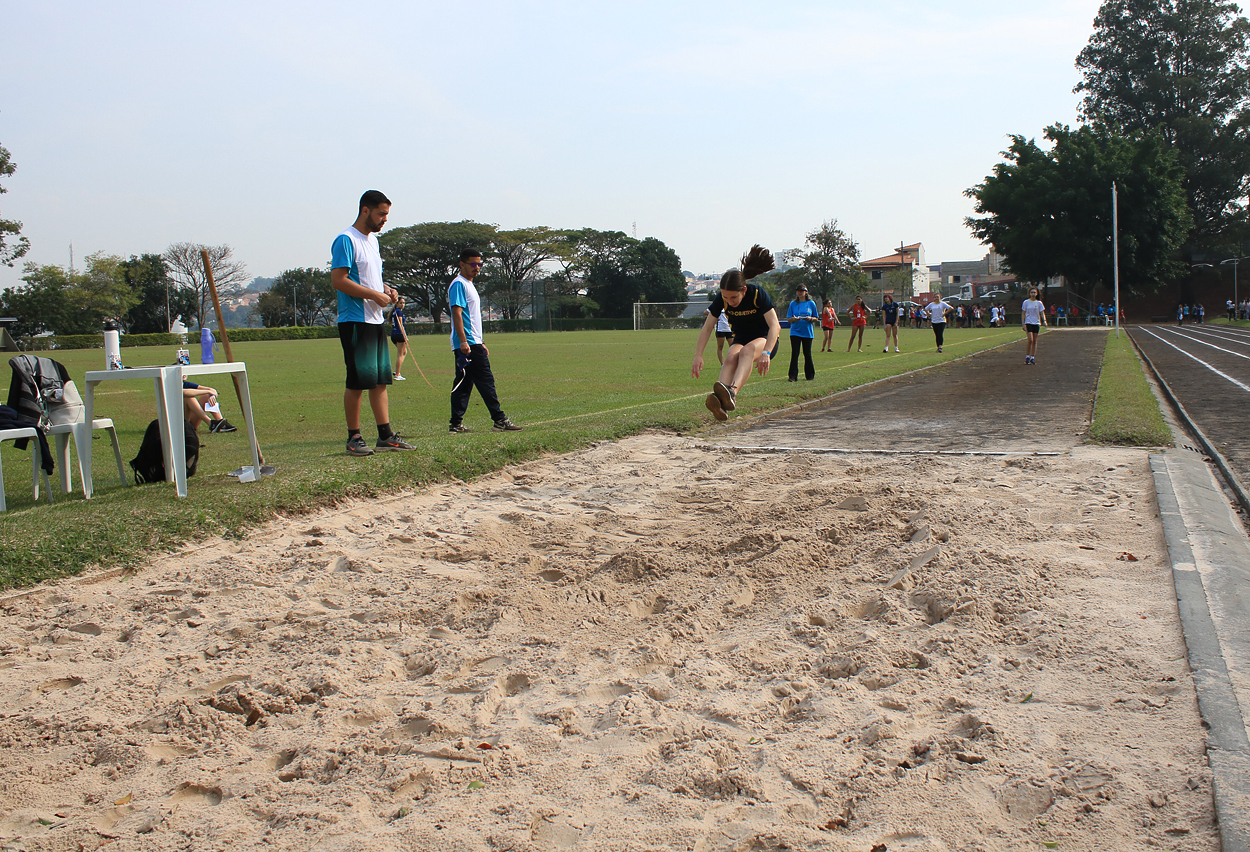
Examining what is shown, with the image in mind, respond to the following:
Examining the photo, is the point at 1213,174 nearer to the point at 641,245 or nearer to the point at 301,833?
the point at 641,245

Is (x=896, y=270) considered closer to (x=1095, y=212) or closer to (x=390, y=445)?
(x=1095, y=212)

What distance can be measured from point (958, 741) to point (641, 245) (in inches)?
4035

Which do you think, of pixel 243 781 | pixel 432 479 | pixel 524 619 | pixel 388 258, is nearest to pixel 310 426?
pixel 432 479

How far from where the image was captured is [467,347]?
8.77m

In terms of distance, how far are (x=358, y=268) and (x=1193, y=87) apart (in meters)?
82.3

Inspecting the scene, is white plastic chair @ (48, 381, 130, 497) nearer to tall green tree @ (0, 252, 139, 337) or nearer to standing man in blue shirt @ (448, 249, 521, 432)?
standing man in blue shirt @ (448, 249, 521, 432)

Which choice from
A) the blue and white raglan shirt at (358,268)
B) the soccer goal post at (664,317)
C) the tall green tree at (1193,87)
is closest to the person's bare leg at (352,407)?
the blue and white raglan shirt at (358,268)

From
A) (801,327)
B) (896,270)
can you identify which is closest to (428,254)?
(896,270)

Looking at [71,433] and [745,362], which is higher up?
[745,362]

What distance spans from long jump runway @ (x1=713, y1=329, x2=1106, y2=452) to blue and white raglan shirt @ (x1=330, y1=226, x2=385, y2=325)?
3.63 m

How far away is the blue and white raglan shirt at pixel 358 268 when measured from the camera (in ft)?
22.9

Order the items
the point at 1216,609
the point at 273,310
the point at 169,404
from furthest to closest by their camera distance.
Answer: the point at 273,310
the point at 169,404
the point at 1216,609

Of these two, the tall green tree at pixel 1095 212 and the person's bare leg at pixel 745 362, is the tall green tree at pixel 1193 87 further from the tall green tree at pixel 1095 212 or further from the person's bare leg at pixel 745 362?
the person's bare leg at pixel 745 362

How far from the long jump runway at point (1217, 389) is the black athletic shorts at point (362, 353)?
22.3ft
